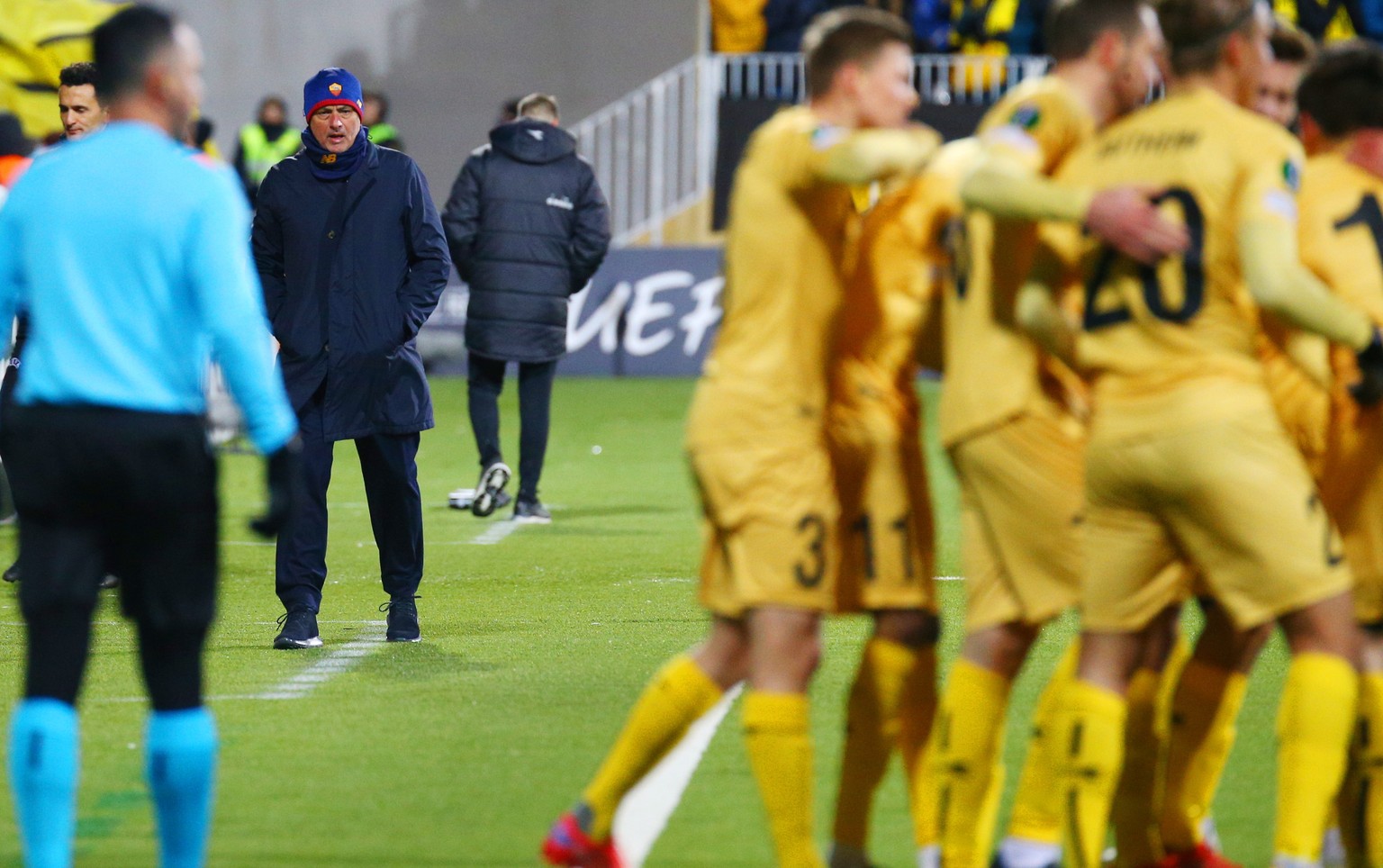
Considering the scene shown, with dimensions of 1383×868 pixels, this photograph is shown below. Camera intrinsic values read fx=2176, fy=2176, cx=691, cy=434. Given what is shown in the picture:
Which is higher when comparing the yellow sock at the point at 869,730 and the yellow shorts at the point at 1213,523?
the yellow shorts at the point at 1213,523

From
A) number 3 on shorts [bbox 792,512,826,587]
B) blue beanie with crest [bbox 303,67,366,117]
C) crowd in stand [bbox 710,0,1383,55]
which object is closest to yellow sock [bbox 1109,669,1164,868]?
number 3 on shorts [bbox 792,512,826,587]

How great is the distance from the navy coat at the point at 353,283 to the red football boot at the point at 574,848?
3.39 metres

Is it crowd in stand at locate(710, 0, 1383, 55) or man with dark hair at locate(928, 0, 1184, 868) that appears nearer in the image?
man with dark hair at locate(928, 0, 1184, 868)

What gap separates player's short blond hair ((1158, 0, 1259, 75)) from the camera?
4414 mm

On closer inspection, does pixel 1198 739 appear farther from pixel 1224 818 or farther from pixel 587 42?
pixel 587 42

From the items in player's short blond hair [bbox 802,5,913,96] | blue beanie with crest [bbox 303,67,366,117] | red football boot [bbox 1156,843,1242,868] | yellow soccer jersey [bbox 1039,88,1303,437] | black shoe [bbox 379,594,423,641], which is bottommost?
black shoe [bbox 379,594,423,641]

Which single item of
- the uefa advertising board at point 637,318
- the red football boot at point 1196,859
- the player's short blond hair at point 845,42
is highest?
the player's short blond hair at point 845,42

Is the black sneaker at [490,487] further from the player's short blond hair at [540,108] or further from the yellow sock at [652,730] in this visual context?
the yellow sock at [652,730]

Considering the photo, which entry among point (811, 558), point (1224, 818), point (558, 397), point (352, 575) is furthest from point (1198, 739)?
point (558, 397)

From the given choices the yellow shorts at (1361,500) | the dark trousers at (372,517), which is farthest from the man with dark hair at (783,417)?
the dark trousers at (372,517)

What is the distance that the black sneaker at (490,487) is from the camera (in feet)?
38.9

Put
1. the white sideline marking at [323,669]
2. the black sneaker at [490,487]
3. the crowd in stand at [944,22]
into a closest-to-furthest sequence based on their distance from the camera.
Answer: the white sideline marking at [323,669], the black sneaker at [490,487], the crowd in stand at [944,22]

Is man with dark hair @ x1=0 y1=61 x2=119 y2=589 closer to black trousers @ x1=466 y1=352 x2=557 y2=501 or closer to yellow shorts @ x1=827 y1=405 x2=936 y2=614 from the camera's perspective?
black trousers @ x1=466 y1=352 x2=557 y2=501

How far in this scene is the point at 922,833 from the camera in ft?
16.1
